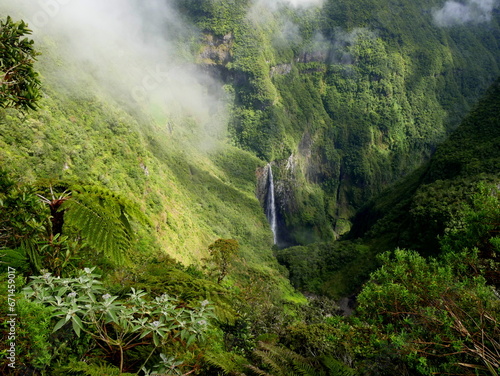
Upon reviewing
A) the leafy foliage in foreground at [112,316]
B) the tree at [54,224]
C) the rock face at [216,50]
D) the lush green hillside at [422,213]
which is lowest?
the leafy foliage in foreground at [112,316]

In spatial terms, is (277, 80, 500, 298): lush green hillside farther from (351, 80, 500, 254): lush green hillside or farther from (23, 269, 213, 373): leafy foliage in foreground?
(23, 269, 213, 373): leafy foliage in foreground

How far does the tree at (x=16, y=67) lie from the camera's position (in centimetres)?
287

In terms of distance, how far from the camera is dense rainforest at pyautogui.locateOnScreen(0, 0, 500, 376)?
271 cm

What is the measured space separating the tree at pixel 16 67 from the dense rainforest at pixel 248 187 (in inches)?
1.0

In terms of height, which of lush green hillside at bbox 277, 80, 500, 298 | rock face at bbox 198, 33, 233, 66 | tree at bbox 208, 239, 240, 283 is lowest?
tree at bbox 208, 239, 240, 283

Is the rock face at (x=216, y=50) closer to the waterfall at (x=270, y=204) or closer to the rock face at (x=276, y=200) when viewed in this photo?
the rock face at (x=276, y=200)

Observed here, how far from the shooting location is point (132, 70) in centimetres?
6281

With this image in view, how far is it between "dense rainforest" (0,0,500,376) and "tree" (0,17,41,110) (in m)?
0.02

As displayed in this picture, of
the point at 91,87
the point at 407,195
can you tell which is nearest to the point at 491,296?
the point at 91,87

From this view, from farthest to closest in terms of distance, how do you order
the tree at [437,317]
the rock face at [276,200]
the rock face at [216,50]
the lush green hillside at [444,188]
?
the rock face at [216,50] → the rock face at [276,200] → the lush green hillside at [444,188] → the tree at [437,317]

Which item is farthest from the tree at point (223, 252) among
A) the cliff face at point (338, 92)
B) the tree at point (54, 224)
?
the cliff face at point (338, 92)

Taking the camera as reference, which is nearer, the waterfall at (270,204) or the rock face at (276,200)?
the rock face at (276,200)

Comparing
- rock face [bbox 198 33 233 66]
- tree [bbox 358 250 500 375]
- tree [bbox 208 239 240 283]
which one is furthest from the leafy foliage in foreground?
rock face [bbox 198 33 233 66]

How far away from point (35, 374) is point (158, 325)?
0.87 metres
